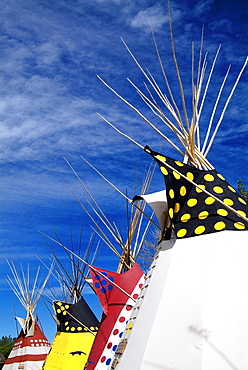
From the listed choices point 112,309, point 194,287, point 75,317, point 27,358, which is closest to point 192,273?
point 194,287

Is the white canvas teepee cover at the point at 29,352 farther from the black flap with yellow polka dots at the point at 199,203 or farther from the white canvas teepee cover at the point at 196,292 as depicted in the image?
the black flap with yellow polka dots at the point at 199,203

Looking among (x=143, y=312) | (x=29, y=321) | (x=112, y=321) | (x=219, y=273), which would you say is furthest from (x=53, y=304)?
(x=219, y=273)

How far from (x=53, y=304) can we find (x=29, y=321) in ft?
8.23

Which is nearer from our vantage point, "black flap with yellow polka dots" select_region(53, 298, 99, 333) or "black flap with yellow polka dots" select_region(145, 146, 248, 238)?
"black flap with yellow polka dots" select_region(145, 146, 248, 238)

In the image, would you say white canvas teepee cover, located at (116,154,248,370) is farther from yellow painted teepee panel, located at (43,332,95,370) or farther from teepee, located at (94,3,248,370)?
yellow painted teepee panel, located at (43,332,95,370)

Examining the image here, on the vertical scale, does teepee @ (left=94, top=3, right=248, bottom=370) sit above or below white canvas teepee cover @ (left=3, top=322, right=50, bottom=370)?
below

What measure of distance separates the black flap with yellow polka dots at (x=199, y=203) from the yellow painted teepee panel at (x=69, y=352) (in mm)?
5653

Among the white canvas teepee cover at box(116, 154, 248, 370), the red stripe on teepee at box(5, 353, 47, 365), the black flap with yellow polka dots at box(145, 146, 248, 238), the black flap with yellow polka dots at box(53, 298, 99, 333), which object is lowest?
the white canvas teepee cover at box(116, 154, 248, 370)

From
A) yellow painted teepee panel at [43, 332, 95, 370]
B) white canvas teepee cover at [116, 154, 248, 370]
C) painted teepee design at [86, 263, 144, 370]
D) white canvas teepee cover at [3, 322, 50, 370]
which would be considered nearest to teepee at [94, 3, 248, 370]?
white canvas teepee cover at [116, 154, 248, 370]

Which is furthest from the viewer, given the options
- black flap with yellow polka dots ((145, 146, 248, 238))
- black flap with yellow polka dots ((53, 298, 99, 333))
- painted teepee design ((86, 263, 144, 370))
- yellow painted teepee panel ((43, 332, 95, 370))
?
black flap with yellow polka dots ((53, 298, 99, 333))

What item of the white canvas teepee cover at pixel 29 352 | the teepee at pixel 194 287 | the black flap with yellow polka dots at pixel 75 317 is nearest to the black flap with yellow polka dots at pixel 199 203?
the teepee at pixel 194 287

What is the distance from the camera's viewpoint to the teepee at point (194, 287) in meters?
2.70

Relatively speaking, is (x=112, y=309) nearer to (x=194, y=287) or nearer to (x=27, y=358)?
(x=194, y=287)

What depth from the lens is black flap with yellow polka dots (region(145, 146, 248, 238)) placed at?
3.26 meters
